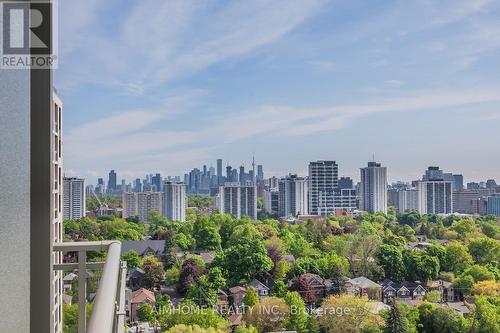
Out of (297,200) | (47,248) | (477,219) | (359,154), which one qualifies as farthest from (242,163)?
(47,248)

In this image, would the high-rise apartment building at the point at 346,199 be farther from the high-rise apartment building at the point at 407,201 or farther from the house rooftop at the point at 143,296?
the house rooftop at the point at 143,296

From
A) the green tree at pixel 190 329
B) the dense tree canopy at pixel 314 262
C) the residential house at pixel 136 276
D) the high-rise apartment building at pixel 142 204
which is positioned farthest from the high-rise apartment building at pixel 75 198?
the green tree at pixel 190 329

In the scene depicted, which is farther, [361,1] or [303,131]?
[303,131]

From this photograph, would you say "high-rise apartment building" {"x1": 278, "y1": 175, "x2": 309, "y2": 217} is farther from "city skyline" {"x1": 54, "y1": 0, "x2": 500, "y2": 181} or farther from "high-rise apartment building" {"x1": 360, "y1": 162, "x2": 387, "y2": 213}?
"high-rise apartment building" {"x1": 360, "y1": 162, "x2": 387, "y2": 213}

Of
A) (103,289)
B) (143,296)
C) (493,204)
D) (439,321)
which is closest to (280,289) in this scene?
(143,296)

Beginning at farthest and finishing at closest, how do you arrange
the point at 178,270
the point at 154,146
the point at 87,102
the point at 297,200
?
the point at 297,200
the point at 154,146
the point at 87,102
the point at 178,270

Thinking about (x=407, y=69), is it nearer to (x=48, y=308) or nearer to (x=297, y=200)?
(x=297, y=200)
